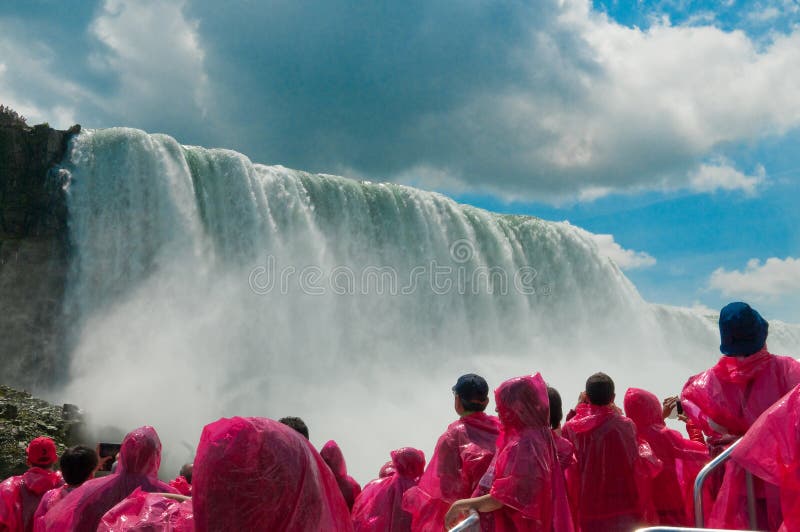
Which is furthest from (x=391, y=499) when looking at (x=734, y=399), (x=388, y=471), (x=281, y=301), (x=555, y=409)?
(x=281, y=301)

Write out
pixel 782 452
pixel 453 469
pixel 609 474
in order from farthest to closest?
pixel 609 474, pixel 453 469, pixel 782 452

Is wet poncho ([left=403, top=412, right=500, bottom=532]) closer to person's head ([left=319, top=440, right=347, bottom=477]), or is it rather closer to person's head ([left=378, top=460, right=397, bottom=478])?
person's head ([left=378, top=460, right=397, bottom=478])

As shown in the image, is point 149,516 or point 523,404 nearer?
point 149,516

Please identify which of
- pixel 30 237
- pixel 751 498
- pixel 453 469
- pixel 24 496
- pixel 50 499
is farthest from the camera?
pixel 30 237

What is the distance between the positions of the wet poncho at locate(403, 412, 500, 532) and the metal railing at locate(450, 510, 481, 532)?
0.48m

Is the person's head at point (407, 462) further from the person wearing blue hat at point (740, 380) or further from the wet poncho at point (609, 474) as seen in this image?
the person wearing blue hat at point (740, 380)

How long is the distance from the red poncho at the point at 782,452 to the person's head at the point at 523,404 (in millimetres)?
793

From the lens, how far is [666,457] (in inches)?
151

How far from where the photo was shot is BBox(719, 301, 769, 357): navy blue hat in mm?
2656

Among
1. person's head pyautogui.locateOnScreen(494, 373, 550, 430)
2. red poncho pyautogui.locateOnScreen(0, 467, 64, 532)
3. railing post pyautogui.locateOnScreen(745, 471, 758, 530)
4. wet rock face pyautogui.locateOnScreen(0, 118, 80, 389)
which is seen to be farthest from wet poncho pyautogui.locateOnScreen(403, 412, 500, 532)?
wet rock face pyautogui.locateOnScreen(0, 118, 80, 389)

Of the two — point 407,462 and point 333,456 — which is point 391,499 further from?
point 333,456

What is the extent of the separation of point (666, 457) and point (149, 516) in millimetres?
2881

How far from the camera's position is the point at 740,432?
2.70m

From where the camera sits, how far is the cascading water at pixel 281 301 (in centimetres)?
1705
